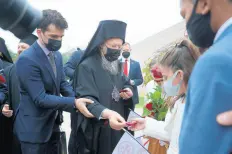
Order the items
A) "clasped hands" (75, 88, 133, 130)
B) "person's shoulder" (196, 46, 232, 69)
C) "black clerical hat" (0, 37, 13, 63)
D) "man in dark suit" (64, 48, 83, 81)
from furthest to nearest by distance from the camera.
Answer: "man in dark suit" (64, 48, 83, 81) → "black clerical hat" (0, 37, 13, 63) → "clasped hands" (75, 88, 133, 130) → "person's shoulder" (196, 46, 232, 69)

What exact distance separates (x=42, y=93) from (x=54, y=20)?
0.73 m

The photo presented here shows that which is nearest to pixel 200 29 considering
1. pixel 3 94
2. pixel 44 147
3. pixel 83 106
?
pixel 83 106

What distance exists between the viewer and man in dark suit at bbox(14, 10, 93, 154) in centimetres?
292

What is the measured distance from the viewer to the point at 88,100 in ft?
8.95

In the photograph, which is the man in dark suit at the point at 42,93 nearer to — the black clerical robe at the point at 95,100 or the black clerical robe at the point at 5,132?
the black clerical robe at the point at 95,100

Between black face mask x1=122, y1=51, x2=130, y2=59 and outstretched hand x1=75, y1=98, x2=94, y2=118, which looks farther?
black face mask x1=122, y1=51, x2=130, y2=59

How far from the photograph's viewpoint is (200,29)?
1051mm

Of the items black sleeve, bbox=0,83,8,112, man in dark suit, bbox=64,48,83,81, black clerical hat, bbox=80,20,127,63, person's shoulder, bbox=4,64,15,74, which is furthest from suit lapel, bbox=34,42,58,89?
man in dark suit, bbox=64,48,83,81

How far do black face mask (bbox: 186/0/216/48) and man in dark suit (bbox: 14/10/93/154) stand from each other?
1.80 meters

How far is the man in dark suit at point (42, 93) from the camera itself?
2.92 m

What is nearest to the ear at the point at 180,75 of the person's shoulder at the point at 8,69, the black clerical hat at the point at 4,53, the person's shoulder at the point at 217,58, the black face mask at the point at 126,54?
the person's shoulder at the point at 217,58

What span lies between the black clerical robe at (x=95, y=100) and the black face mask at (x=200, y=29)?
177cm

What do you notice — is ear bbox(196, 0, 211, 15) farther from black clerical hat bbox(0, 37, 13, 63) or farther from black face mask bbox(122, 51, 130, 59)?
black face mask bbox(122, 51, 130, 59)

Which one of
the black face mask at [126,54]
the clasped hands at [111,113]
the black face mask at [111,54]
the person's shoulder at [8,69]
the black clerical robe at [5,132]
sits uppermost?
the black face mask at [111,54]
